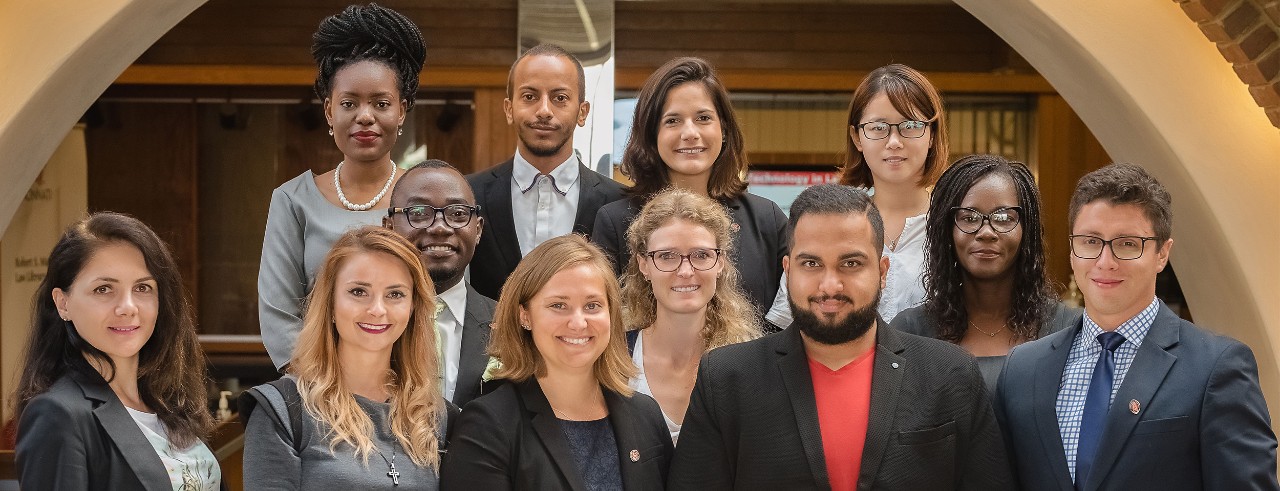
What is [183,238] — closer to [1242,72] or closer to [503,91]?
[503,91]

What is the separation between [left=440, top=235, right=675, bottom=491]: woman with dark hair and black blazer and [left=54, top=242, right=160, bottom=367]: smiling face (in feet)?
2.54

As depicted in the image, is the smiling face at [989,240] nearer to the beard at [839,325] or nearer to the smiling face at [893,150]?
the smiling face at [893,150]

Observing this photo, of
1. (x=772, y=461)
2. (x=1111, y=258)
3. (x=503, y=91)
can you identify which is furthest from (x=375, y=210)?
(x=503, y=91)

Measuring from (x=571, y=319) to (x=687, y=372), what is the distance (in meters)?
0.57

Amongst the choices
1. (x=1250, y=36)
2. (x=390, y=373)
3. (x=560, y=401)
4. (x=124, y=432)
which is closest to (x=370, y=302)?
(x=390, y=373)

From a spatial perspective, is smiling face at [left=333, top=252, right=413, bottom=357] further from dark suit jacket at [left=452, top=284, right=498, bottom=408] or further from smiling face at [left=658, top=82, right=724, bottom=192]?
smiling face at [left=658, top=82, right=724, bottom=192]

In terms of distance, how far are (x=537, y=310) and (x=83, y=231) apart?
1060 millimetres

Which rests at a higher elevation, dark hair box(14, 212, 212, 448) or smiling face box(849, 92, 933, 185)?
smiling face box(849, 92, 933, 185)

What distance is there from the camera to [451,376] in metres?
3.52

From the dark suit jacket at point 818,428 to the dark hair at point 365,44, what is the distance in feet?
4.80

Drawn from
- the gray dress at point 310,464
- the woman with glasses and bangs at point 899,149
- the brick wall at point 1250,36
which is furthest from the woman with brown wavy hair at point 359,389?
the brick wall at point 1250,36

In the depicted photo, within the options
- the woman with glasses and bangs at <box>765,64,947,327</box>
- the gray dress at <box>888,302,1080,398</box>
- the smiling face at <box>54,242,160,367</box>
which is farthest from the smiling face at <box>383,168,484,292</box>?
the gray dress at <box>888,302,1080,398</box>

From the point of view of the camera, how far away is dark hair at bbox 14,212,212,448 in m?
3.03

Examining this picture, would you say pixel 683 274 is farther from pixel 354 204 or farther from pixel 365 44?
pixel 365 44
